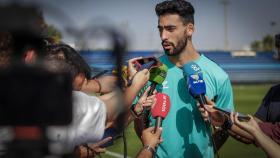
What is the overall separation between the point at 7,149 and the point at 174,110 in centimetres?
230

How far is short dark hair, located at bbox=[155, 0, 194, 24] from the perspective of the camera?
369 centimetres

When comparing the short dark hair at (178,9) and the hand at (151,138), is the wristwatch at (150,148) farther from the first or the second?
the short dark hair at (178,9)

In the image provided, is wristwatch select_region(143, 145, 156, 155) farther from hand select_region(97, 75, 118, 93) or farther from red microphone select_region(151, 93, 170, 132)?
hand select_region(97, 75, 118, 93)

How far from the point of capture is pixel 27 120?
3.92 ft

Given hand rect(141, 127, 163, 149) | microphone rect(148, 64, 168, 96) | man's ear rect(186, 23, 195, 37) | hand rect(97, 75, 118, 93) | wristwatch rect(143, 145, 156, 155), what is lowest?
wristwatch rect(143, 145, 156, 155)

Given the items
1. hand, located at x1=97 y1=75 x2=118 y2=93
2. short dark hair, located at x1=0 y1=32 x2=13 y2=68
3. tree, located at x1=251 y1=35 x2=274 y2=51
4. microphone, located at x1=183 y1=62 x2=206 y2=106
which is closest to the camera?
short dark hair, located at x1=0 y1=32 x2=13 y2=68

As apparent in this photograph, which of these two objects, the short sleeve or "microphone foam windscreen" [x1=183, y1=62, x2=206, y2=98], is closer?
"microphone foam windscreen" [x1=183, y1=62, x2=206, y2=98]

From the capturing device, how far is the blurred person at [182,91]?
11.2 feet

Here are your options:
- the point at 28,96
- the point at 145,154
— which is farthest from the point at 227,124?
the point at 28,96

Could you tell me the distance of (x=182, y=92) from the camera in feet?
11.4

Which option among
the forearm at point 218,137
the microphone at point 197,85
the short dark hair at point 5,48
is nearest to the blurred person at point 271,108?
the microphone at point 197,85

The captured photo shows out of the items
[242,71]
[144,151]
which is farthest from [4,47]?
[242,71]

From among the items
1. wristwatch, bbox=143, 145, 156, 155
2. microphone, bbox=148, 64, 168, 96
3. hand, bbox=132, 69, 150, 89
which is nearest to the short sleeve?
microphone, bbox=148, 64, 168, 96

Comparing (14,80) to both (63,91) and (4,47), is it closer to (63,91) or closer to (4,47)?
(63,91)
